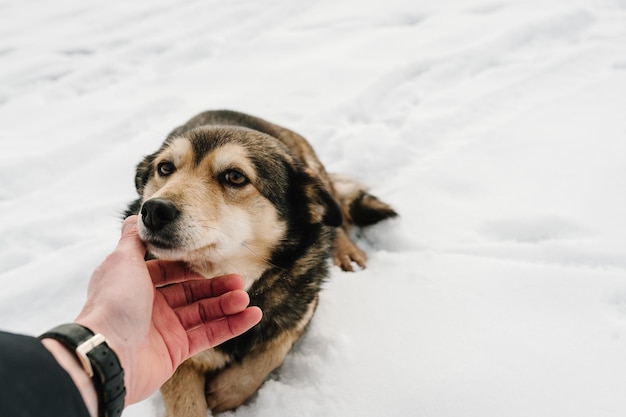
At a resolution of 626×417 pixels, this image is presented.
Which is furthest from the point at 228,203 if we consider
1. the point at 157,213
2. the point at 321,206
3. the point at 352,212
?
the point at 352,212

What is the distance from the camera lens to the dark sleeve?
37.8 inches

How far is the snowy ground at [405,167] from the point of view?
1945mm

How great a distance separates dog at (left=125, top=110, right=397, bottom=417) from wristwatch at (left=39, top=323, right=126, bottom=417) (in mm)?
496

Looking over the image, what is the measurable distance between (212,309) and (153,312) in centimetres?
23

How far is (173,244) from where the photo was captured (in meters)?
1.63

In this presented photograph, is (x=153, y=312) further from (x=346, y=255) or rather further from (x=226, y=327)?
(x=346, y=255)

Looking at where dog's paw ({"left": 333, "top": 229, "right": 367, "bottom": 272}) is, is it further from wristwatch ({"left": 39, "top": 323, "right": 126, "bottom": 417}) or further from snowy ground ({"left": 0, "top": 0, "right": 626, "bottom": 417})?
wristwatch ({"left": 39, "top": 323, "right": 126, "bottom": 417})

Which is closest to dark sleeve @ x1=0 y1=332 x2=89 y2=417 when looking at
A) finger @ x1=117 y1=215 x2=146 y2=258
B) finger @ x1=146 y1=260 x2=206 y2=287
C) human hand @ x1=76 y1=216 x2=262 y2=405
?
human hand @ x1=76 y1=216 x2=262 y2=405

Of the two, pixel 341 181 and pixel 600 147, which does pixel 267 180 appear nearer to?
pixel 341 181

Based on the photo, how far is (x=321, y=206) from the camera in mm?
2209

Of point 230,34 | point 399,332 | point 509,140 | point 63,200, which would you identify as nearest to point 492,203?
point 509,140

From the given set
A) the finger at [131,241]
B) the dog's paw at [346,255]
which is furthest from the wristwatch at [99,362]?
the dog's paw at [346,255]

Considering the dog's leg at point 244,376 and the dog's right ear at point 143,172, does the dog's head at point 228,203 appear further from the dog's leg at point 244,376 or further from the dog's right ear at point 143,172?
the dog's leg at point 244,376

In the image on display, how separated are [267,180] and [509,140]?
92.8 inches
